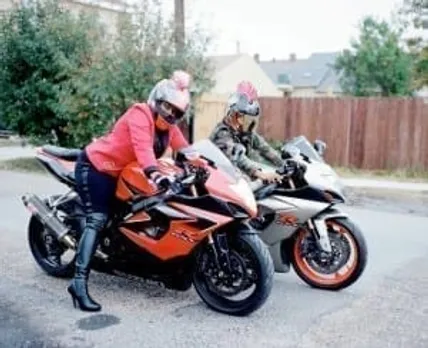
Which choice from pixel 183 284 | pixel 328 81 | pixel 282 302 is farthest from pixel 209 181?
pixel 328 81

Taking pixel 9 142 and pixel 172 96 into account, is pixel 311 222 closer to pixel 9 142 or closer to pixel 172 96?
pixel 172 96

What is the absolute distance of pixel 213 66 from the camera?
1515 cm

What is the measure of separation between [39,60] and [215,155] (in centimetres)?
1097

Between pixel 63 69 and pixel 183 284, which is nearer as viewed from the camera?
pixel 183 284

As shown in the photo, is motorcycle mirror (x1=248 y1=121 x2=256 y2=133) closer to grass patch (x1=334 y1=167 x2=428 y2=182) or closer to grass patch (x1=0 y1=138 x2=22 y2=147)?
grass patch (x1=334 y1=167 x2=428 y2=182)

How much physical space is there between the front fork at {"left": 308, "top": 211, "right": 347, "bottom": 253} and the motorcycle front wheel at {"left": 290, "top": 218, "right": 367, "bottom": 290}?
44 mm

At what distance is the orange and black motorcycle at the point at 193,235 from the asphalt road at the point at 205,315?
0.78 feet

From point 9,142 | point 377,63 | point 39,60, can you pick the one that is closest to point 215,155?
point 39,60

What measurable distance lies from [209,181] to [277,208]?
2.90ft

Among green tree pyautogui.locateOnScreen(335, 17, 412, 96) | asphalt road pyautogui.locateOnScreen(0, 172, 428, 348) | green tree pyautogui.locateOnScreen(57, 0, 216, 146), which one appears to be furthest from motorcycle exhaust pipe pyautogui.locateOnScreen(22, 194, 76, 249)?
green tree pyautogui.locateOnScreen(335, 17, 412, 96)

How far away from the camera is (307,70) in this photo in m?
55.6

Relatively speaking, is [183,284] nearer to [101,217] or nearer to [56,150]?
[101,217]

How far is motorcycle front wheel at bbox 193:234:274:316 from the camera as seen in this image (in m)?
4.74

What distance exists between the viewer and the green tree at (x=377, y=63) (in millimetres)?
27094
